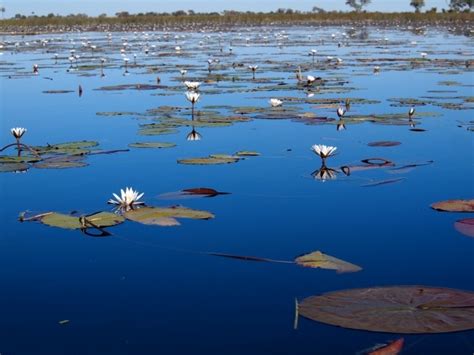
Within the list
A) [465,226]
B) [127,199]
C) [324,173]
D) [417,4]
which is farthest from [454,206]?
[417,4]

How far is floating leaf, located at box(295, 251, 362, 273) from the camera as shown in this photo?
96.6 inches

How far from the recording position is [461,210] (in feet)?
10.3

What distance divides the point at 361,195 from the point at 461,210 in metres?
0.47

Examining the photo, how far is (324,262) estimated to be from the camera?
2.50m

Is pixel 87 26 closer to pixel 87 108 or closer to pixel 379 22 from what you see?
pixel 379 22

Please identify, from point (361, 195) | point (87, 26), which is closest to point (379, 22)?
point (87, 26)

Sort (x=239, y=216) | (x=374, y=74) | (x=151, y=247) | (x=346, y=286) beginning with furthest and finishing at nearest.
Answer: (x=374, y=74)
(x=239, y=216)
(x=151, y=247)
(x=346, y=286)

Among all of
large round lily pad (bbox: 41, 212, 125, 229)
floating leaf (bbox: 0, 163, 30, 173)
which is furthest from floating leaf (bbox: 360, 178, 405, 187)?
floating leaf (bbox: 0, 163, 30, 173)

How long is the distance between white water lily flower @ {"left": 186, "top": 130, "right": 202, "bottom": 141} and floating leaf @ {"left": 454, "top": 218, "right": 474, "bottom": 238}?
2.39 metres

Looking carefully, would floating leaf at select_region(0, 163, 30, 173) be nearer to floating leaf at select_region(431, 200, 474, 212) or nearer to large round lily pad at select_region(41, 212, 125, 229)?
large round lily pad at select_region(41, 212, 125, 229)

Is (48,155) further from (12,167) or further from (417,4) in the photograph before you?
(417,4)

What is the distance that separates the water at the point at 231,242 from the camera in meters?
2.01

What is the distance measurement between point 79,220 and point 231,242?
0.66 m

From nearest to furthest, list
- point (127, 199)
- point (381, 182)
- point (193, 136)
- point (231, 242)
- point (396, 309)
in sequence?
point (396, 309) < point (231, 242) < point (127, 199) < point (381, 182) < point (193, 136)
